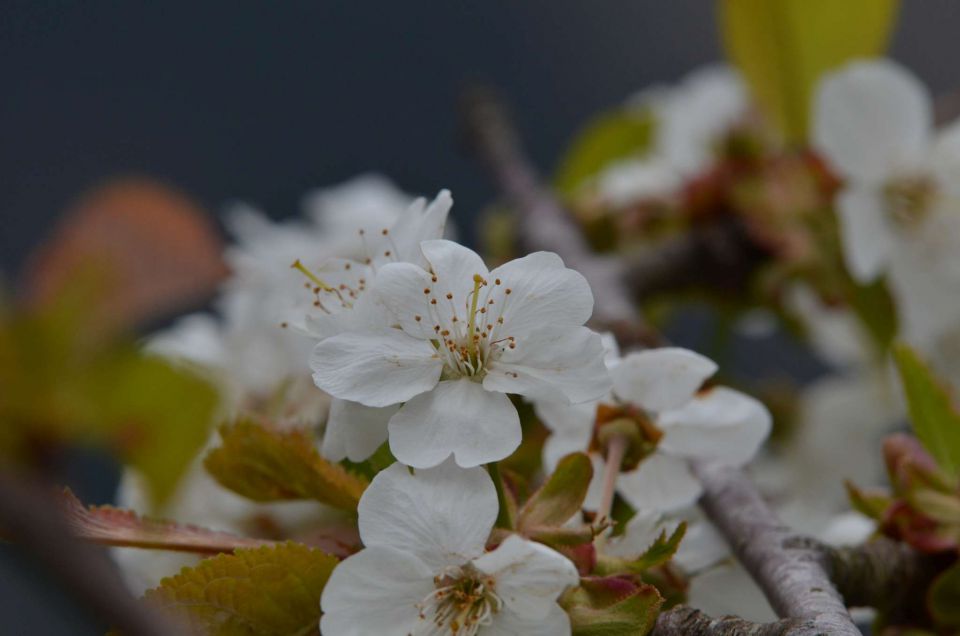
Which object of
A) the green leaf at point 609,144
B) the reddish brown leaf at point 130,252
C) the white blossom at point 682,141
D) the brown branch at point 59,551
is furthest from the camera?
the green leaf at point 609,144

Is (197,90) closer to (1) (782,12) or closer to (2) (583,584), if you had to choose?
(1) (782,12)

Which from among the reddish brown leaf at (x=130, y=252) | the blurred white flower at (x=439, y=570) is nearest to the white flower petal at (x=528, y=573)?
the blurred white flower at (x=439, y=570)

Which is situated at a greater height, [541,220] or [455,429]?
[541,220]

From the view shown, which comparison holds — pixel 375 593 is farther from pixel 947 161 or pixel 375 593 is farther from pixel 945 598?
pixel 947 161

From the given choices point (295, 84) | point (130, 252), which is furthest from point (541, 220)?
point (295, 84)

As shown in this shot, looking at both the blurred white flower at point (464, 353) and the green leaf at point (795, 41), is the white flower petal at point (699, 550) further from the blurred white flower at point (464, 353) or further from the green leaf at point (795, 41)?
the green leaf at point (795, 41)

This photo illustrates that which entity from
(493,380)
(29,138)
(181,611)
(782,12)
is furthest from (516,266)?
(29,138)

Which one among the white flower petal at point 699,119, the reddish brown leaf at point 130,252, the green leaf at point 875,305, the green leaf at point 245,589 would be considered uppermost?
the white flower petal at point 699,119

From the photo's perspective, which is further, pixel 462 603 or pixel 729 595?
pixel 729 595
